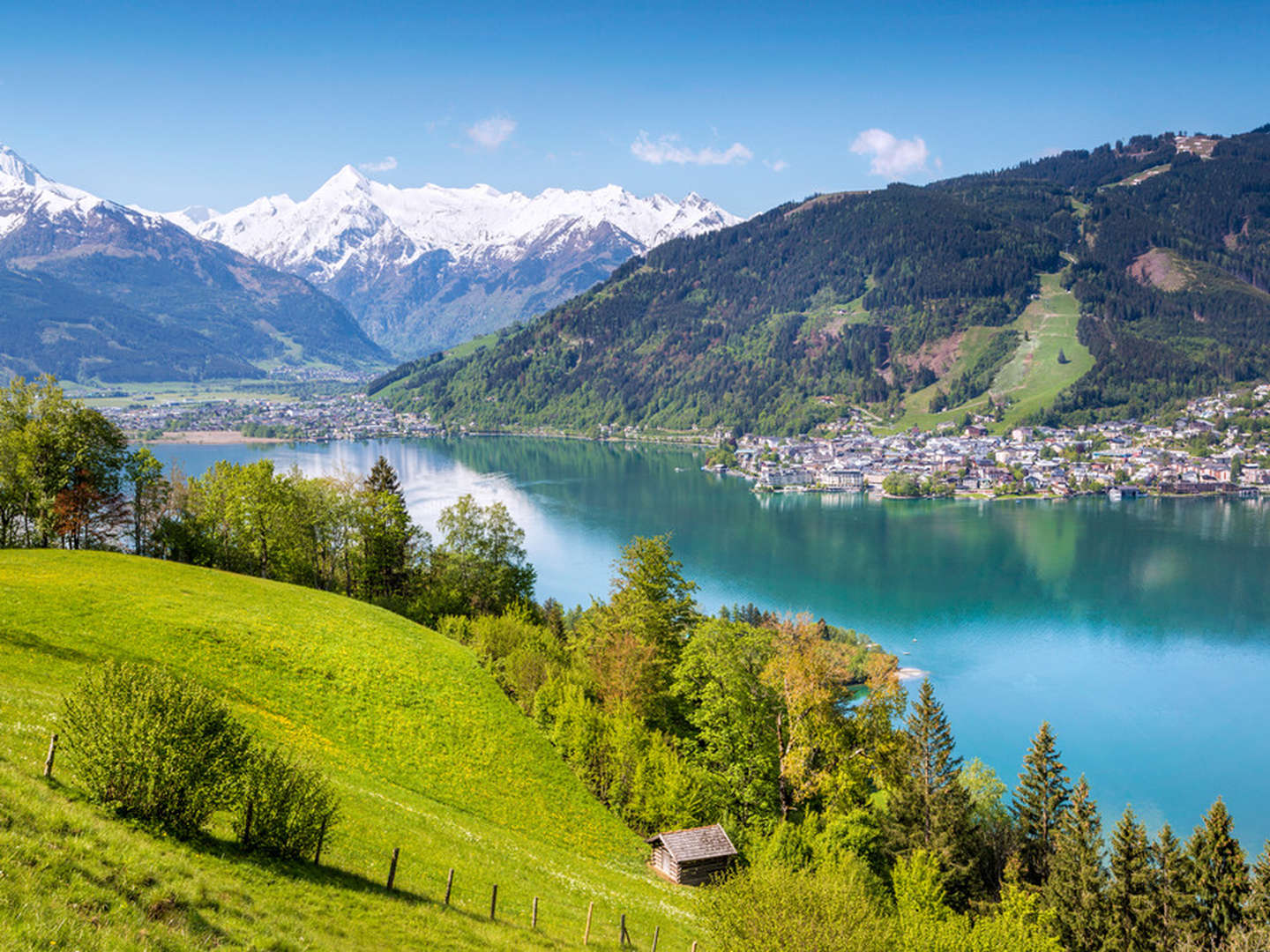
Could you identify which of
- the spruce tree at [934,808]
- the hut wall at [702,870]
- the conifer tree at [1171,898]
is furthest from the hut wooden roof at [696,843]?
the conifer tree at [1171,898]

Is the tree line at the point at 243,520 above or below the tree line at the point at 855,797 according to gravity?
above

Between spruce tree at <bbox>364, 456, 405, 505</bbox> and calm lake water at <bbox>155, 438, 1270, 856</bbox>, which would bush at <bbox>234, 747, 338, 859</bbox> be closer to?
spruce tree at <bbox>364, 456, 405, 505</bbox>

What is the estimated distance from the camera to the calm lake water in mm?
57875

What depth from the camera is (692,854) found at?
27.5m

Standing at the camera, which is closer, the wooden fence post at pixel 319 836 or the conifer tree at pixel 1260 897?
the wooden fence post at pixel 319 836

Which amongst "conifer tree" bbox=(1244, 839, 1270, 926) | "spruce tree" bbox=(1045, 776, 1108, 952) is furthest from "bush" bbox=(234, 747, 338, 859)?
"conifer tree" bbox=(1244, 839, 1270, 926)

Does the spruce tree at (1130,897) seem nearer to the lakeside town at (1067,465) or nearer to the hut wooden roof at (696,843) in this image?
the hut wooden roof at (696,843)

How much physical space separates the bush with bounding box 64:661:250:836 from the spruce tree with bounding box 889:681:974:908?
88.0ft

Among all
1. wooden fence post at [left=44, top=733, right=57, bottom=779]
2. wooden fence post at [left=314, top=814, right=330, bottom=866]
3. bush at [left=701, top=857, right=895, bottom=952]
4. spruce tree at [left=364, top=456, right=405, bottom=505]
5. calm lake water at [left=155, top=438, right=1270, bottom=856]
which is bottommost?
calm lake water at [left=155, top=438, right=1270, bottom=856]

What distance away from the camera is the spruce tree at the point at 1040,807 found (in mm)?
32469

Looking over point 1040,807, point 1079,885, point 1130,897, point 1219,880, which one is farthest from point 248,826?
point 1219,880

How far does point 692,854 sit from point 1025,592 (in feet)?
267

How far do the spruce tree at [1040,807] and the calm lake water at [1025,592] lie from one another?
20578mm

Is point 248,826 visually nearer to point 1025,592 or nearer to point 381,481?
point 381,481
